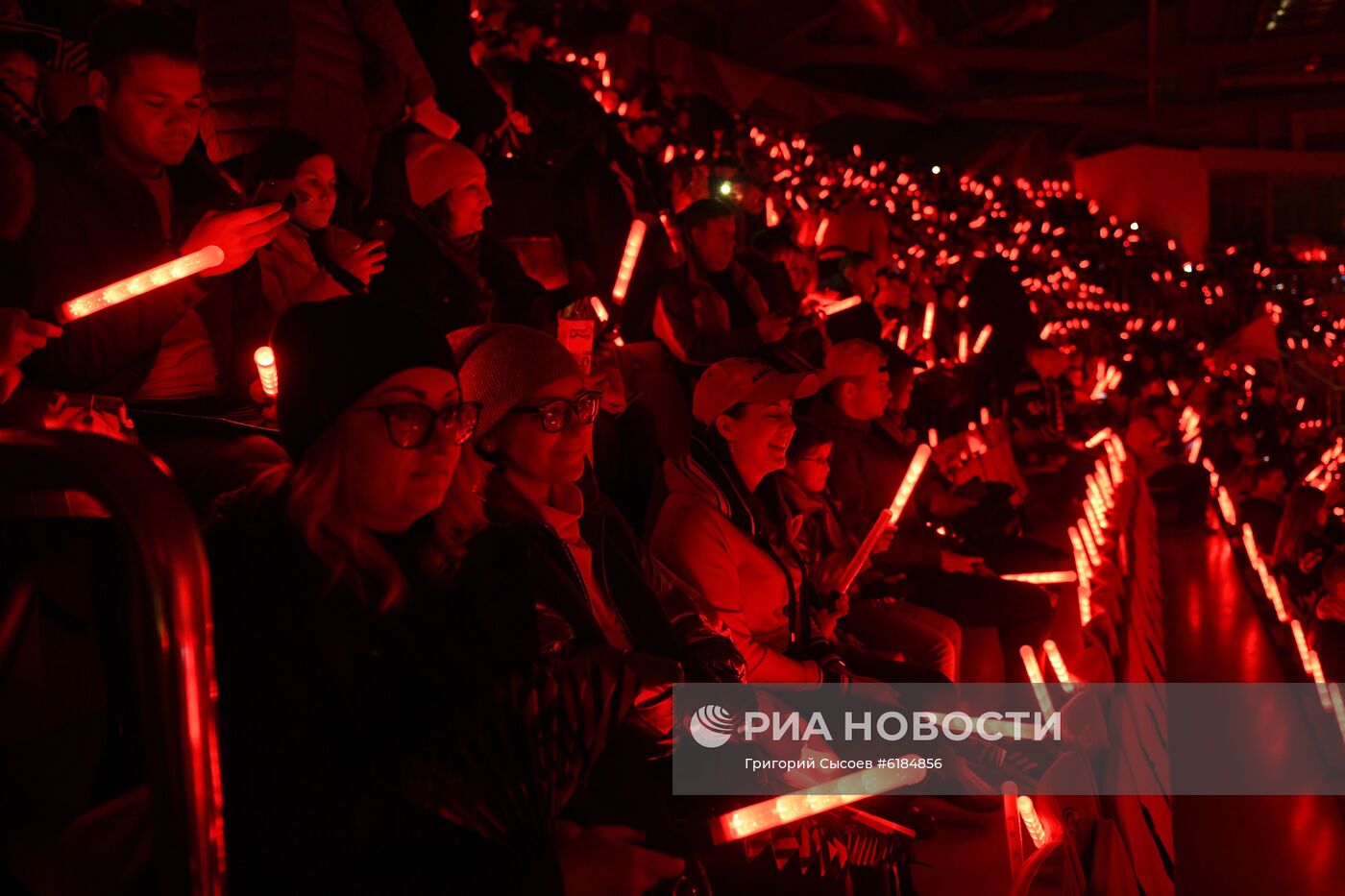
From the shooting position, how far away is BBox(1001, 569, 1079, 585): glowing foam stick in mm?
4902

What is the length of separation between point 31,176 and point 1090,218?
23172 millimetres

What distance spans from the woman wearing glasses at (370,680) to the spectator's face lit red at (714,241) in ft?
12.9

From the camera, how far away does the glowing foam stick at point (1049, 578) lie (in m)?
4.90

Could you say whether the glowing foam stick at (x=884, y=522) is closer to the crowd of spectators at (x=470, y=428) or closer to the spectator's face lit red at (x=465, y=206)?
the crowd of spectators at (x=470, y=428)

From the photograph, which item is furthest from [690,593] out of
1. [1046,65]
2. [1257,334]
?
[1046,65]

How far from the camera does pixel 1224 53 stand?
65.2 ft

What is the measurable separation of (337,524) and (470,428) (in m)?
0.24

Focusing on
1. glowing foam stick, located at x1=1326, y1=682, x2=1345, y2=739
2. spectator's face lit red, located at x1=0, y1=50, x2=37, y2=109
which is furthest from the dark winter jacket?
glowing foam stick, located at x1=1326, y1=682, x2=1345, y2=739

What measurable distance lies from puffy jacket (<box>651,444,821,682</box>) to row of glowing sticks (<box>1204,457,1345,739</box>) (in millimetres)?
3020

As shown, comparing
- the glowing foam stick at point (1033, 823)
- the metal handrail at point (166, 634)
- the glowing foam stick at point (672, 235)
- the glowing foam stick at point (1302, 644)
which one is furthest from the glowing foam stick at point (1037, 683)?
the glowing foam stick at point (1302, 644)

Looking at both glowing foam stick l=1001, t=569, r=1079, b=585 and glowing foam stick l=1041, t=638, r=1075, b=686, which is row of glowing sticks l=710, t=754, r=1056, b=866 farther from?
glowing foam stick l=1001, t=569, r=1079, b=585

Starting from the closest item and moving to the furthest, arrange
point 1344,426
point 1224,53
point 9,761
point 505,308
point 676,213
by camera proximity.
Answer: point 9,761 < point 505,308 < point 676,213 < point 1344,426 < point 1224,53

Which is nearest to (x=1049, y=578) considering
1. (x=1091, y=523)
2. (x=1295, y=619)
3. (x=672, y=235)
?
(x=1091, y=523)

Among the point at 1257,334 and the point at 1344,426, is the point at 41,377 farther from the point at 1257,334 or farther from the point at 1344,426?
the point at 1257,334
